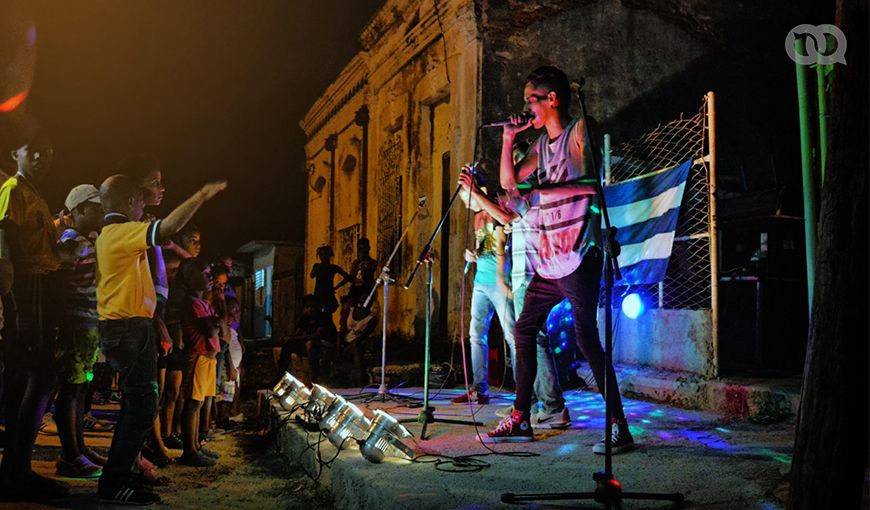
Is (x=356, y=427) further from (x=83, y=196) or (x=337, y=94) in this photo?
(x=337, y=94)

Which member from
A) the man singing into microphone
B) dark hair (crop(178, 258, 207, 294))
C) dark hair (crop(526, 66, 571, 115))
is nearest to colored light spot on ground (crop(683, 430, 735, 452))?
the man singing into microphone

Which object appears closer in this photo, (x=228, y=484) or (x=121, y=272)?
(x=121, y=272)

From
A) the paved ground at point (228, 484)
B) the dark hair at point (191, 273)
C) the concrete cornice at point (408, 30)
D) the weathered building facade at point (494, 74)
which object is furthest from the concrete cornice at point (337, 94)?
the paved ground at point (228, 484)

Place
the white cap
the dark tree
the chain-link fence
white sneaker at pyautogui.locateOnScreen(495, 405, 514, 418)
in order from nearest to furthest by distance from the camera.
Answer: the dark tree
the white cap
white sneaker at pyautogui.locateOnScreen(495, 405, 514, 418)
the chain-link fence

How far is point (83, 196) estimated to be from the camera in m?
5.68

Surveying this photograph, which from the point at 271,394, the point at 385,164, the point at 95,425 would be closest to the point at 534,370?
the point at 271,394

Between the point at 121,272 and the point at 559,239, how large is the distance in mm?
2923

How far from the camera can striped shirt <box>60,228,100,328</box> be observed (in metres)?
5.15

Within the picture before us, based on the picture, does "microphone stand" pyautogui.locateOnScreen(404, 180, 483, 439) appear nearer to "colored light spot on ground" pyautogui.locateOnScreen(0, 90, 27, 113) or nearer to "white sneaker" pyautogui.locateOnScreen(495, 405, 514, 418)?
"white sneaker" pyautogui.locateOnScreen(495, 405, 514, 418)

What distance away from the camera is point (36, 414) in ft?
14.6

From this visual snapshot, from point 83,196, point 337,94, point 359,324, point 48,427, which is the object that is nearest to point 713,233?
point 359,324

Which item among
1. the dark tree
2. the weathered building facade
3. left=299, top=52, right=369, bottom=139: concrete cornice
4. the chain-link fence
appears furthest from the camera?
left=299, top=52, right=369, bottom=139: concrete cornice

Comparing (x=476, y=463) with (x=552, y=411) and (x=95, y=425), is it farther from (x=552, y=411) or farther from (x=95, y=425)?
(x=95, y=425)

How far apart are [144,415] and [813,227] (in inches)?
179
